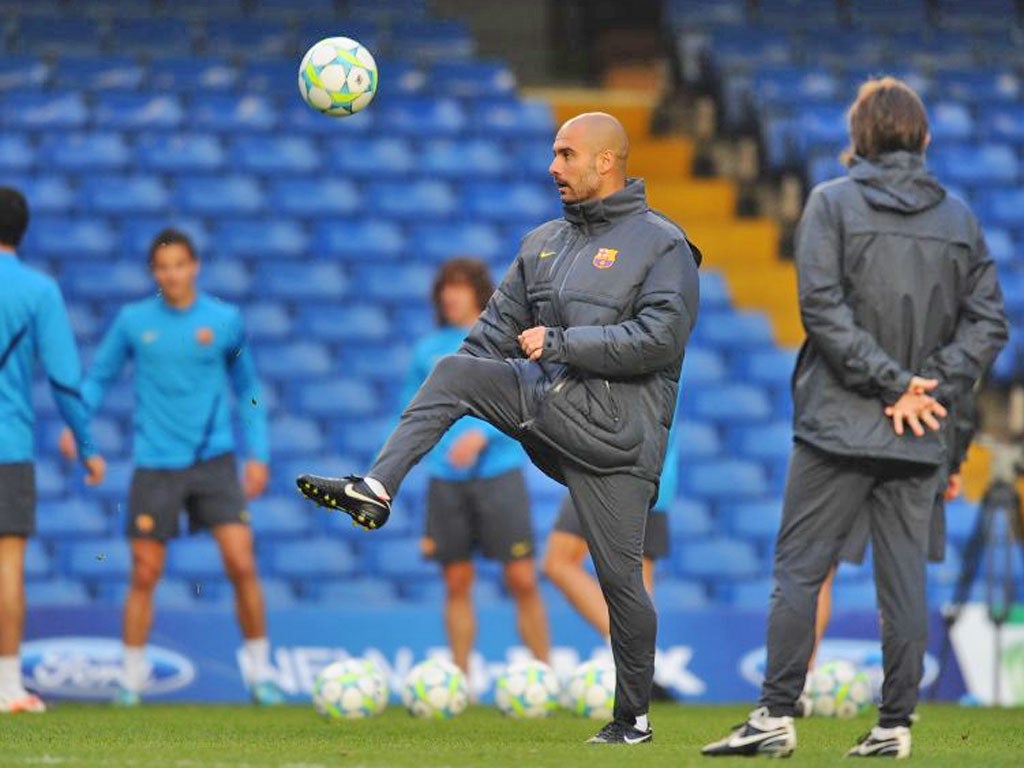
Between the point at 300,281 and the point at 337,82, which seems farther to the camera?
the point at 300,281

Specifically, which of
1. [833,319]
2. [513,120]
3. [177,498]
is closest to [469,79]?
[513,120]

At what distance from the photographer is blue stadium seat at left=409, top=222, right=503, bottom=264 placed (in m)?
13.1

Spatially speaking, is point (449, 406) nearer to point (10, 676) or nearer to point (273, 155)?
point (10, 676)

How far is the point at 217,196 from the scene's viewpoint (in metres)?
13.3

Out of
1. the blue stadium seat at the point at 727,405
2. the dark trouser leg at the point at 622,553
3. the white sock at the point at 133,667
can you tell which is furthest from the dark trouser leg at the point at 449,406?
the blue stadium seat at the point at 727,405

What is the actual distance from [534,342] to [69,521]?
589 cm

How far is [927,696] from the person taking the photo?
9984 mm


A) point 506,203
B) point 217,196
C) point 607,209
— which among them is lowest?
point 506,203

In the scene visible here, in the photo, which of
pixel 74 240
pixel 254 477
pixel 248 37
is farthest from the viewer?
pixel 248 37

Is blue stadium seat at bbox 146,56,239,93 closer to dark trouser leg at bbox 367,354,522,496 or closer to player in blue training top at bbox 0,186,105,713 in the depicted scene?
player in blue training top at bbox 0,186,105,713

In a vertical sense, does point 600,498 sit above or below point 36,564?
above

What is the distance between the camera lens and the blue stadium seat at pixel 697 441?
1209 cm

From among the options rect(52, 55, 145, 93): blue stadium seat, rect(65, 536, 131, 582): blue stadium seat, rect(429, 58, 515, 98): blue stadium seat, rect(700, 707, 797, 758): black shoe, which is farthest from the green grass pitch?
rect(429, 58, 515, 98): blue stadium seat

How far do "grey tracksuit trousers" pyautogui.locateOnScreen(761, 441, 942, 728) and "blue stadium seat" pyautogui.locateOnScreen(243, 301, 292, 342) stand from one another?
7132 mm
